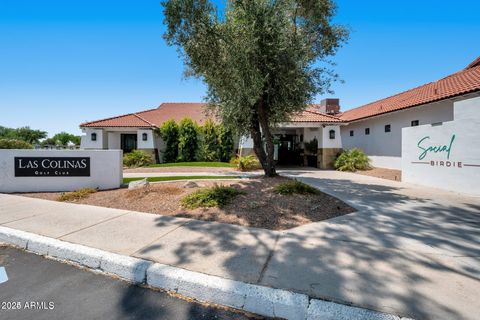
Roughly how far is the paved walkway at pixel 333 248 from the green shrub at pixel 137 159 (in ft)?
37.0

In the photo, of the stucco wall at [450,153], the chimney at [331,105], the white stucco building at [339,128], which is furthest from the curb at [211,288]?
the chimney at [331,105]

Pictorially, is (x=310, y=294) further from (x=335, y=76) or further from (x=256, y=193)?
(x=335, y=76)

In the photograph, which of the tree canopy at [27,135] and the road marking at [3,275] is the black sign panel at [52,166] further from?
the tree canopy at [27,135]

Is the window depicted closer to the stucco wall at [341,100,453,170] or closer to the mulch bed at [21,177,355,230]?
the stucco wall at [341,100,453,170]

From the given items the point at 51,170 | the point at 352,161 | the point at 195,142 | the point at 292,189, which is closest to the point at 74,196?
the point at 51,170

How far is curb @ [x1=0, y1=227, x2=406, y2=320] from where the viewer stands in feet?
7.72

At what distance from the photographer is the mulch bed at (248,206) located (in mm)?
5113

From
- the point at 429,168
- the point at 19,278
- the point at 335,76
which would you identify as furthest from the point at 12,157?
the point at 429,168

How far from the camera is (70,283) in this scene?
3.07 metres

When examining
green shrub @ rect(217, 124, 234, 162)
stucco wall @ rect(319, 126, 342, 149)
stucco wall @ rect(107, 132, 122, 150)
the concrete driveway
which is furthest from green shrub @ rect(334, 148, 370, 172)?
stucco wall @ rect(107, 132, 122, 150)

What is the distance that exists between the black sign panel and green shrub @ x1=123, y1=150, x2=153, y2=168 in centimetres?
891

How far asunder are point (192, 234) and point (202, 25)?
603 cm

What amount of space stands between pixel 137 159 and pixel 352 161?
1559cm

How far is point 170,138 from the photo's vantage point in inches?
766
